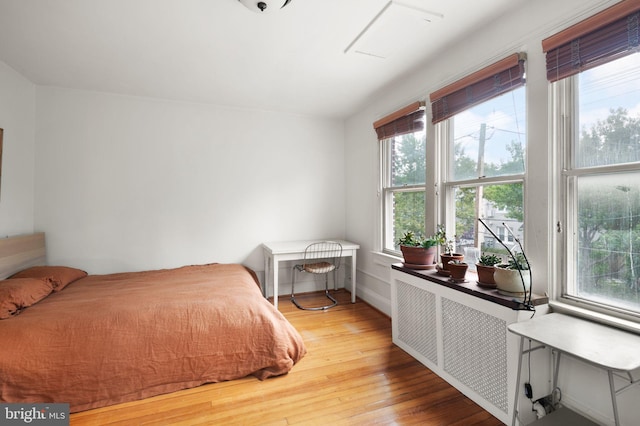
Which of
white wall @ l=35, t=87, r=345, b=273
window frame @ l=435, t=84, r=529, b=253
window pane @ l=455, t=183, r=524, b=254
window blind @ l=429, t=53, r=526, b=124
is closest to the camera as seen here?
window blind @ l=429, t=53, r=526, b=124

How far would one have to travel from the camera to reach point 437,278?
2.23 metres

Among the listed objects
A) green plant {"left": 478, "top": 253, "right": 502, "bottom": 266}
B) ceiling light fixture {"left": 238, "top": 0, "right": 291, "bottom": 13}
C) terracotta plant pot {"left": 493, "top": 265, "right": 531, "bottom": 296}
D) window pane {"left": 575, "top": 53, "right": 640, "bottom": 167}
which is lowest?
terracotta plant pot {"left": 493, "top": 265, "right": 531, "bottom": 296}

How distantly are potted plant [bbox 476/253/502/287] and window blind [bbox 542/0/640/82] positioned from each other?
3.87 feet

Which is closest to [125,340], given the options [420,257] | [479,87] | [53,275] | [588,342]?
[53,275]

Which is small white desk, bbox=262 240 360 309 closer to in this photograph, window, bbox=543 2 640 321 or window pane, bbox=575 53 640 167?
window, bbox=543 2 640 321

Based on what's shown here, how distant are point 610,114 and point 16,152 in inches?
195

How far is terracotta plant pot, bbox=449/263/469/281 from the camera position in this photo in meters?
2.13

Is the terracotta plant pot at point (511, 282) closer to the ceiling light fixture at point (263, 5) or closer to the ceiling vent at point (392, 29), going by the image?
the ceiling vent at point (392, 29)

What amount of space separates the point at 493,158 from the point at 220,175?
319cm

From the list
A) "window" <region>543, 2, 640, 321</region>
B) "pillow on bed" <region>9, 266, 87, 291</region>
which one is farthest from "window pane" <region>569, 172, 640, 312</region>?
"pillow on bed" <region>9, 266, 87, 291</region>

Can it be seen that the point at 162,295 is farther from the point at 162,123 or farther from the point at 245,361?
the point at 162,123

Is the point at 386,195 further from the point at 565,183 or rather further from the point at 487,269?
the point at 565,183

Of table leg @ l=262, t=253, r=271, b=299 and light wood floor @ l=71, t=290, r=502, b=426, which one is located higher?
table leg @ l=262, t=253, r=271, b=299

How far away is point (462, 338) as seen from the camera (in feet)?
6.68
